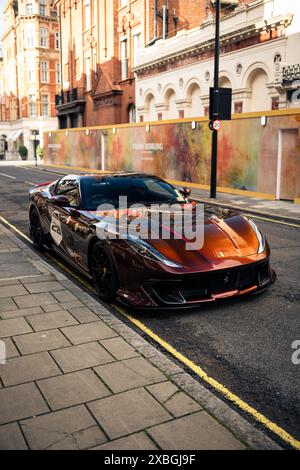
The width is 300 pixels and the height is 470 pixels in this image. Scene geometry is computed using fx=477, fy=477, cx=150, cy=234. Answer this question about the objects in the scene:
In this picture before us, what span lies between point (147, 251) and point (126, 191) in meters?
1.79

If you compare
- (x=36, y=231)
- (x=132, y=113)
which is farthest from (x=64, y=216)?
(x=132, y=113)

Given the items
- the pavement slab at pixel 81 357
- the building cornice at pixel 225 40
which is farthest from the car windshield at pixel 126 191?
the building cornice at pixel 225 40

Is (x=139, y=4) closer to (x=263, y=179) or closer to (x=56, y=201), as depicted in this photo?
(x=263, y=179)

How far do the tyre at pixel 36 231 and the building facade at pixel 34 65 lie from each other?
62988 millimetres

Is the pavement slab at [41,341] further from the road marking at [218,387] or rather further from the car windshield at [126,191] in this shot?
the car windshield at [126,191]

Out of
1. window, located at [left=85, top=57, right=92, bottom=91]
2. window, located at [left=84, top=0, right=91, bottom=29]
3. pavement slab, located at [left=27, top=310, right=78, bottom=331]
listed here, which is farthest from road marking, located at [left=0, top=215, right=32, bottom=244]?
window, located at [left=84, top=0, right=91, bottom=29]

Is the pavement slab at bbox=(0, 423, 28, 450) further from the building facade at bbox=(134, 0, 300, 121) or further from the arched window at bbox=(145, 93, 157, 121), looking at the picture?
the arched window at bbox=(145, 93, 157, 121)

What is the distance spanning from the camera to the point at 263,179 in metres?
16.9

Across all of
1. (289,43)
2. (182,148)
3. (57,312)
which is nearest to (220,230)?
(57,312)

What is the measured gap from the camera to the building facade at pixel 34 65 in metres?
69.1

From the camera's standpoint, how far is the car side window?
6603 mm

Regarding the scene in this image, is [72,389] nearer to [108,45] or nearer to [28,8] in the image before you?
[108,45]

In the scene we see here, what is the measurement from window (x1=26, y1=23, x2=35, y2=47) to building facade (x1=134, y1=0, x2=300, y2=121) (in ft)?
134
